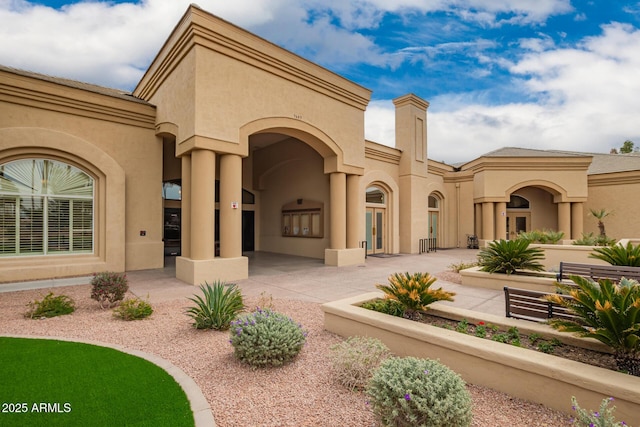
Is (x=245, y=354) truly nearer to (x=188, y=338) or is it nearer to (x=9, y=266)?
(x=188, y=338)

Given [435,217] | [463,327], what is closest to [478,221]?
[435,217]

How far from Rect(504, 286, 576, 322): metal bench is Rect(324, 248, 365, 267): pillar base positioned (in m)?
8.54

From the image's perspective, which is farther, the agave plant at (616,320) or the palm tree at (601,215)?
the palm tree at (601,215)

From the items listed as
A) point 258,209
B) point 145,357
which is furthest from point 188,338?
point 258,209

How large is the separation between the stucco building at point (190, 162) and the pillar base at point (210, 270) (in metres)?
0.03

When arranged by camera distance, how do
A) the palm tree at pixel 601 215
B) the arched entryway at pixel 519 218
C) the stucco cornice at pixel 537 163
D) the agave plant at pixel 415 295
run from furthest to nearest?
the arched entryway at pixel 519 218 < the stucco cornice at pixel 537 163 < the palm tree at pixel 601 215 < the agave plant at pixel 415 295

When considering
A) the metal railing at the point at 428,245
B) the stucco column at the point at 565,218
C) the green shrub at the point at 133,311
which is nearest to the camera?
the green shrub at the point at 133,311

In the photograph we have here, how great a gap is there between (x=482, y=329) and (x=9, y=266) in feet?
42.2

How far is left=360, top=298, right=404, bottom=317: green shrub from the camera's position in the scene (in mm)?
5418

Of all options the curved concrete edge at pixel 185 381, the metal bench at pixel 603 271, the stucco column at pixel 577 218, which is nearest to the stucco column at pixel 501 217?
the stucco column at pixel 577 218

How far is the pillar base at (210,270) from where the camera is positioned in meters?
9.72

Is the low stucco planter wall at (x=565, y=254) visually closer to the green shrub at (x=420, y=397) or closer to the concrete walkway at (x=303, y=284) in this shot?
the concrete walkway at (x=303, y=284)

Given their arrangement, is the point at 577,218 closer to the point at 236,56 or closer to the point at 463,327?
the point at 463,327

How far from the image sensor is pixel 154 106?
1252 centimetres
